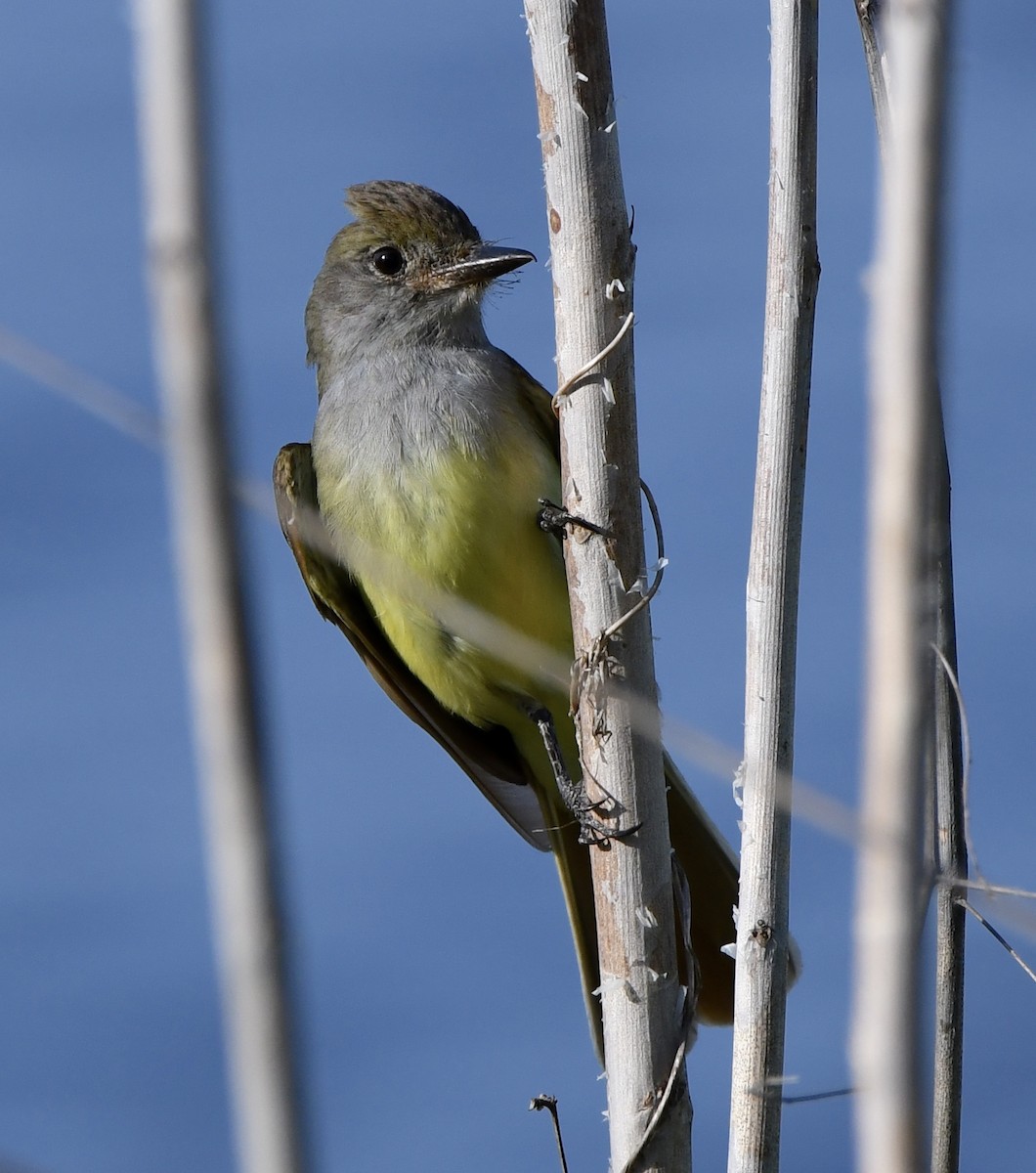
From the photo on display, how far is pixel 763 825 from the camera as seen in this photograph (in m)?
2.26

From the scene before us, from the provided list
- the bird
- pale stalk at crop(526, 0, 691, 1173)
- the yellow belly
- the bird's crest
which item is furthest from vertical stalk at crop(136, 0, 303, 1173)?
the bird's crest

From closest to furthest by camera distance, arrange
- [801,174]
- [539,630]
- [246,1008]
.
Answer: [246,1008]
[801,174]
[539,630]

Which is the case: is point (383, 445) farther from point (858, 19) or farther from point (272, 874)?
point (272, 874)

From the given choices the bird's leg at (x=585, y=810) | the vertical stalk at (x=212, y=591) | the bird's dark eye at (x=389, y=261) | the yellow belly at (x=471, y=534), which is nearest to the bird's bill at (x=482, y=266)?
the bird's dark eye at (x=389, y=261)

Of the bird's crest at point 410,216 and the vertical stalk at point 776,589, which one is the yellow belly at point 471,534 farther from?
the vertical stalk at point 776,589

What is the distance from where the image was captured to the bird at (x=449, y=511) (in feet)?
11.8

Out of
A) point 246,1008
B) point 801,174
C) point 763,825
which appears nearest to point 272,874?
point 246,1008

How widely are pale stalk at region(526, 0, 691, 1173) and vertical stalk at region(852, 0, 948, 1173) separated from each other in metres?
1.19

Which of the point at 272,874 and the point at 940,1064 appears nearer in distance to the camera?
the point at 272,874

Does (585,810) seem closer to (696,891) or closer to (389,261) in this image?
(696,891)

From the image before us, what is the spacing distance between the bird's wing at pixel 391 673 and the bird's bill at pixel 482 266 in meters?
0.57

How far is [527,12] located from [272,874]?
151 cm

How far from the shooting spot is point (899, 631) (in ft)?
3.34

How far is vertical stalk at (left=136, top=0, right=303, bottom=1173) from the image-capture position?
1021 millimetres
